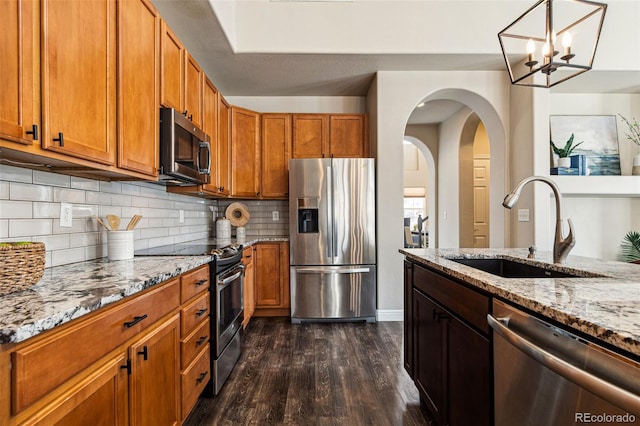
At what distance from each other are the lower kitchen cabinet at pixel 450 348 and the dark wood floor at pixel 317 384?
0.28m

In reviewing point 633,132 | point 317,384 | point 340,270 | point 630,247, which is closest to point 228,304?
point 317,384

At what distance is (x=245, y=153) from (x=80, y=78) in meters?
2.57

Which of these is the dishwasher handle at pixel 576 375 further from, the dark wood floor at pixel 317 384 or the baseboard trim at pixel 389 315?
the baseboard trim at pixel 389 315

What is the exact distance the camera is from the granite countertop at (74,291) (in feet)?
2.47

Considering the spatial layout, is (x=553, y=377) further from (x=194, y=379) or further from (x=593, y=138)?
(x=593, y=138)

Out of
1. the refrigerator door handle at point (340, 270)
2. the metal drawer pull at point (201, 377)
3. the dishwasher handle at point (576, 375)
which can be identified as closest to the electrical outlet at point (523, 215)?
the refrigerator door handle at point (340, 270)

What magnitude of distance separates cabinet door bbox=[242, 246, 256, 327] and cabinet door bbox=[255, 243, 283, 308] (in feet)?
0.31

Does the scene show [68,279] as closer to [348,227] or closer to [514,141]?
[348,227]

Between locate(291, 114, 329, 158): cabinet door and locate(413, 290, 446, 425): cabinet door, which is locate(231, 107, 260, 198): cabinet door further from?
locate(413, 290, 446, 425): cabinet door

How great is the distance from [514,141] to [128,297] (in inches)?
149

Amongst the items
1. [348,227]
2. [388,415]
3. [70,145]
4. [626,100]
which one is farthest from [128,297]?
[626,100]

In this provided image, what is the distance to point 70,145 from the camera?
47.9 inches

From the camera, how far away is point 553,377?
82 centimetres

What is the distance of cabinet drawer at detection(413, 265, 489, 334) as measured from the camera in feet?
3.96
